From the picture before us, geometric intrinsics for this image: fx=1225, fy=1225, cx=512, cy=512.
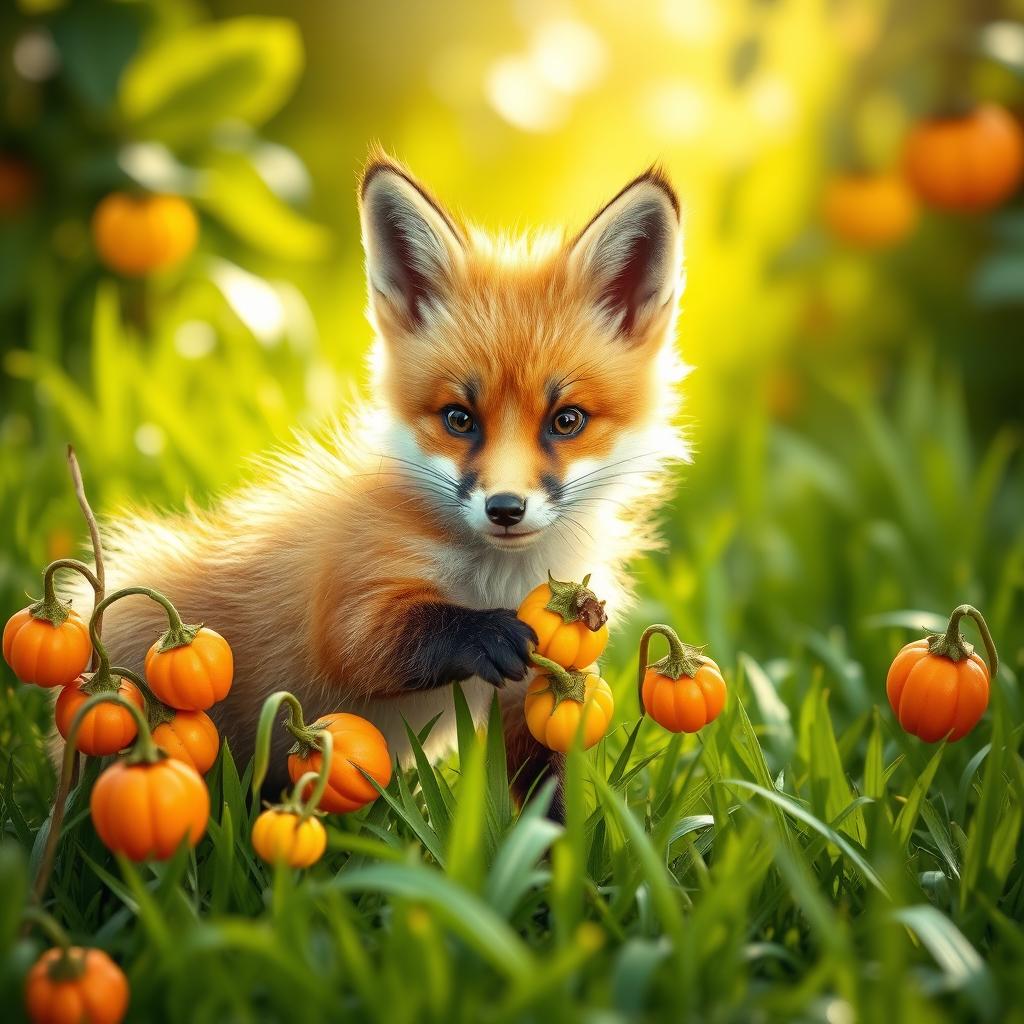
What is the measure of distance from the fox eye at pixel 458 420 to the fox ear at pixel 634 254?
18.7 inches

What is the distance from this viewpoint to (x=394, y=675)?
2766 mm

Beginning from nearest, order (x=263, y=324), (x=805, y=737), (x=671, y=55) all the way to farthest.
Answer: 1. (x=805, y=737)
2. (x=263, y=324)
3. (x=671, y=55)

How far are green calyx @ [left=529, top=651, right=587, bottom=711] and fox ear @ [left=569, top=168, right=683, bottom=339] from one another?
1034 mm

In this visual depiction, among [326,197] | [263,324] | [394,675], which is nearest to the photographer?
[394,675]

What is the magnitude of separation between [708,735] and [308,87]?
6.20 metres

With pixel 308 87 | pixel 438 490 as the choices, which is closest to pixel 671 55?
pixel 308 87

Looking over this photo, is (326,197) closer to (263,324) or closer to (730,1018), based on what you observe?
(263,324)

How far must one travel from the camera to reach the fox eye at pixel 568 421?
10.0 ft

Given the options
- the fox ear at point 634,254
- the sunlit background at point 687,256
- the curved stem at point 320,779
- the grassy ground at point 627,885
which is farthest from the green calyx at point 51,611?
the sunlit background at point 687,256

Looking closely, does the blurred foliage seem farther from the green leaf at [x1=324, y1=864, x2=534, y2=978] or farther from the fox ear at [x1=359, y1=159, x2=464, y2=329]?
the fox ear at [x1=359, y1=159, x2=464, y2=329]

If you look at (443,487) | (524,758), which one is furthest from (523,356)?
(524,758)

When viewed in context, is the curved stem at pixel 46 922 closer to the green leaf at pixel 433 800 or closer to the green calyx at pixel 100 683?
the green calyx at pixel 100 683

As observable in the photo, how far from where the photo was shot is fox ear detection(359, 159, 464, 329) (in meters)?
3.12

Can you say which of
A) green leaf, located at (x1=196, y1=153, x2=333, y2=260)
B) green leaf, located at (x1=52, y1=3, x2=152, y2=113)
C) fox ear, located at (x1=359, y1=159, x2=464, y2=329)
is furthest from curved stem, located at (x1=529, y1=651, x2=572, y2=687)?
green leaf, located at (x1=52, y1=3, x2=152, y2=113)
